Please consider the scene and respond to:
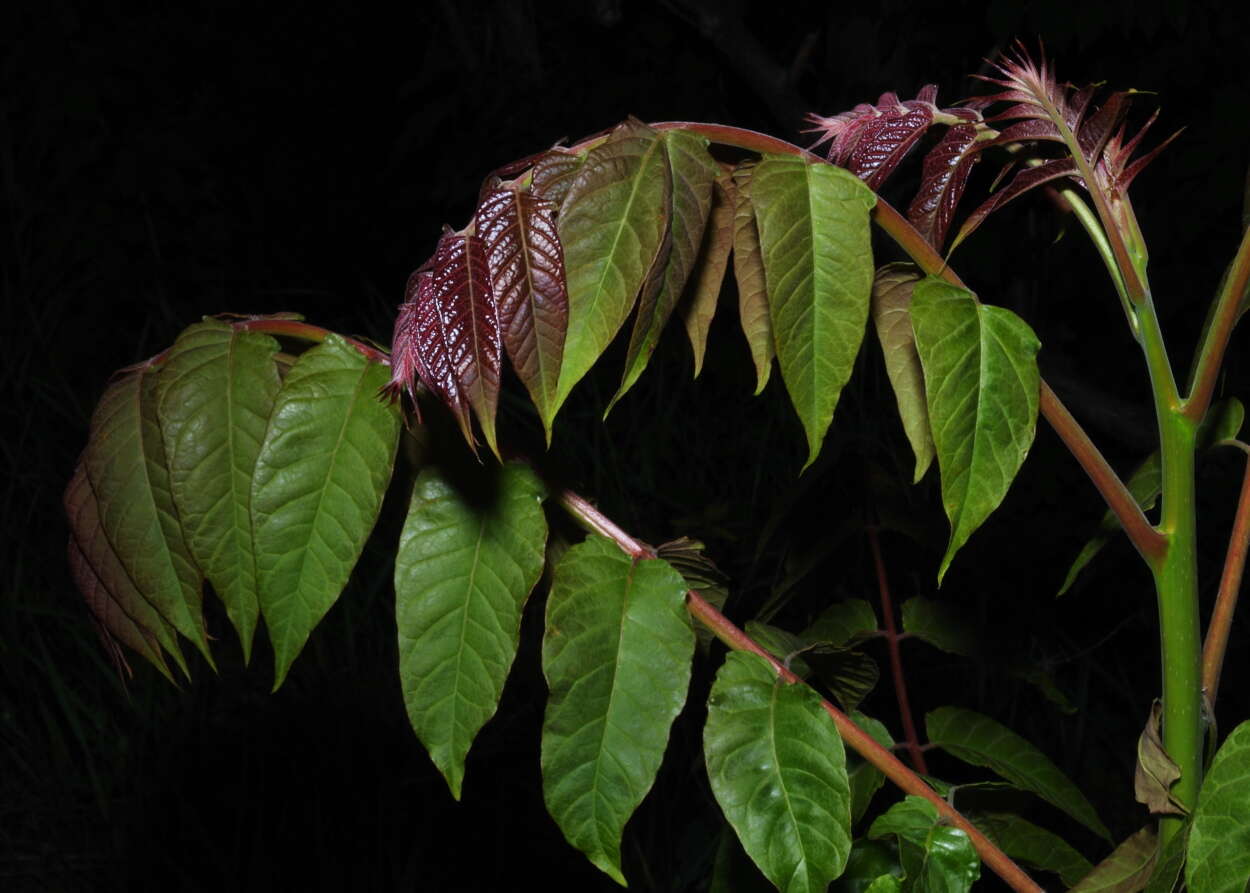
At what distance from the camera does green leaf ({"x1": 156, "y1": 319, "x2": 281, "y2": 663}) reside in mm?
611

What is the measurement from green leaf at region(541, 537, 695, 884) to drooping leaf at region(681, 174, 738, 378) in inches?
4.5

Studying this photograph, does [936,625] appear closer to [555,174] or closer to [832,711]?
[832,711]

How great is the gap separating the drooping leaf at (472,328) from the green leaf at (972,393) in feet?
0.58

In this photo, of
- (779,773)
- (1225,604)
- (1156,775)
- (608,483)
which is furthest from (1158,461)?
(608,483)

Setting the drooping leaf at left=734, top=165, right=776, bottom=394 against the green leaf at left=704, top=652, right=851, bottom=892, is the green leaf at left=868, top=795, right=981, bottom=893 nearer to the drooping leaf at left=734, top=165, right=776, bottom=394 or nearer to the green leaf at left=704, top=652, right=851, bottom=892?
the green leaf at left=704, top=652, right=851, bottom=892

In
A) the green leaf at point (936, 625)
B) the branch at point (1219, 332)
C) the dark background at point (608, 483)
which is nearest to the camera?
the branch at point (1219, 332)

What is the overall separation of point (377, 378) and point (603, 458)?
1.58 metres

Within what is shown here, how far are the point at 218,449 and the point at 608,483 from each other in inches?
56.5

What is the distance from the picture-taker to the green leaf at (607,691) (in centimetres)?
59

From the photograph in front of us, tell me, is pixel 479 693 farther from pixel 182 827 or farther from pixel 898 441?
pixel 898 441

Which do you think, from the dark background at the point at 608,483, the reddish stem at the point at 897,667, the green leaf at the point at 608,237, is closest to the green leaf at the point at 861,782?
the reddish stem at the point at 897,667

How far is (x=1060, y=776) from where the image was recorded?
85cm

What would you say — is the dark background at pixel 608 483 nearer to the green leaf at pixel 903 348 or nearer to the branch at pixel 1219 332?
the green leaf at pixel 903 348

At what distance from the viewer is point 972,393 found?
0.54 m
